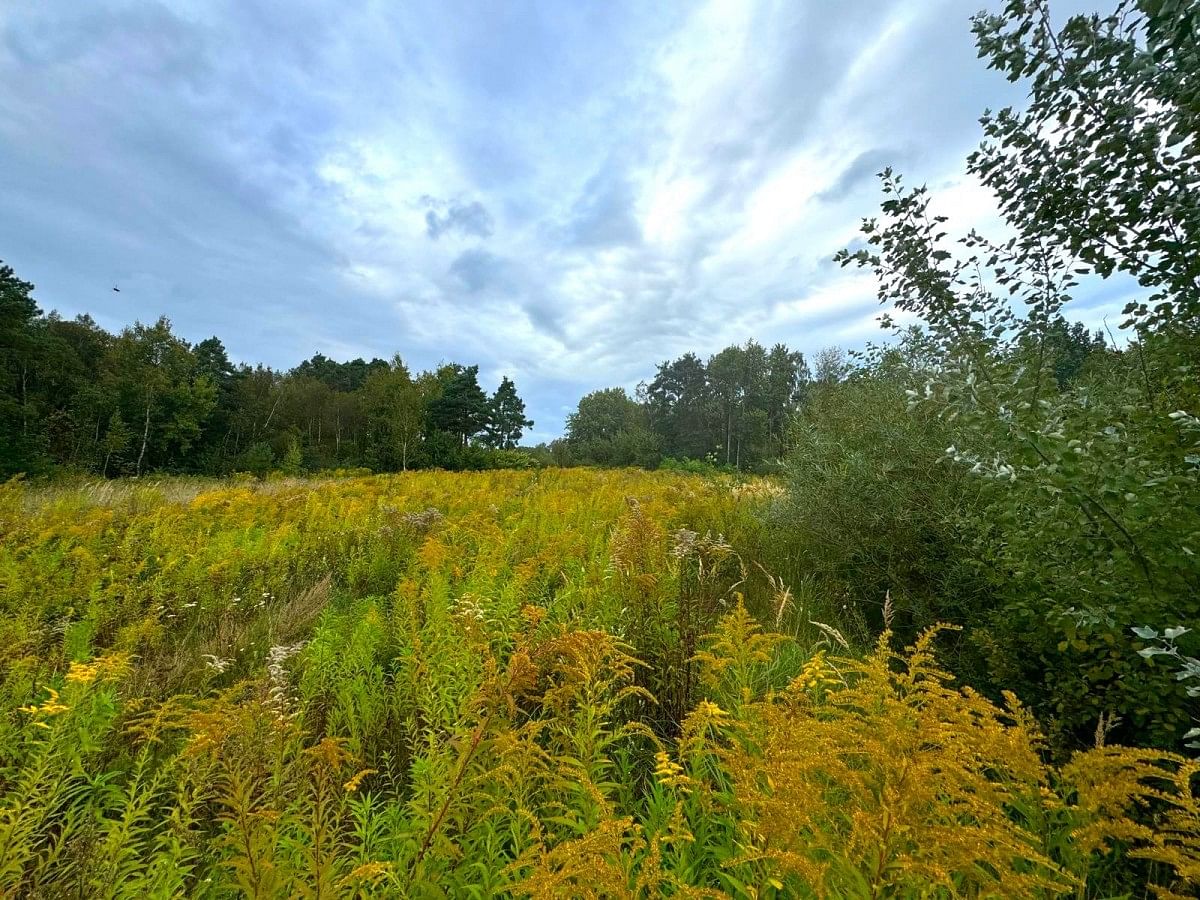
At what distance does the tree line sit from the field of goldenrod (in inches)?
648

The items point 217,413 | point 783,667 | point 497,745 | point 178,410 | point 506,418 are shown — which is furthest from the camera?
point 506,418

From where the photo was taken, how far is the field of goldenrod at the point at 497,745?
3.54 feet

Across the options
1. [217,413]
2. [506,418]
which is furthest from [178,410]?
[506,418]

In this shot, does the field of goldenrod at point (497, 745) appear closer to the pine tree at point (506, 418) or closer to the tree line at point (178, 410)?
the tree line at point (178, 410)

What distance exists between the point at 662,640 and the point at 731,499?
4856 millimetres

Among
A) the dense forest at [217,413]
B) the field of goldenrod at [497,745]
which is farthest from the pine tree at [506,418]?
the field of goldenrod at [497,745]

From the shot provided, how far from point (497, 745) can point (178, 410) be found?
33009 mm

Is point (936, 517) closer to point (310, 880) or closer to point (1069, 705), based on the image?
point (1069, 705)

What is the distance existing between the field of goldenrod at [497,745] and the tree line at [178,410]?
1646cm

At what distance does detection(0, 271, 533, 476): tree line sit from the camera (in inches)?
851

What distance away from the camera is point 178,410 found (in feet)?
84.9

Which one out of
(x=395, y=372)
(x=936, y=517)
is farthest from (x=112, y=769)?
(x=395, y=372)

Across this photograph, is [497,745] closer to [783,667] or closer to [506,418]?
[783,667]

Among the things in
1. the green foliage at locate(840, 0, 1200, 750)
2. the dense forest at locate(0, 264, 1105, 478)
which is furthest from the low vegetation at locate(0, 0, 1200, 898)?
the dense forest at locate(0, 264, 1105, 478)
